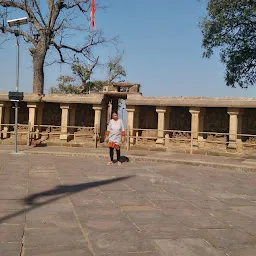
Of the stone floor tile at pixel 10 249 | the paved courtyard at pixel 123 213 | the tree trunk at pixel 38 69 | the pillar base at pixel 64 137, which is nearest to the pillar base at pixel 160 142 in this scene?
the pillar base at pixel 64 137

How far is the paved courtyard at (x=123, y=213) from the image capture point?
10.7 feet

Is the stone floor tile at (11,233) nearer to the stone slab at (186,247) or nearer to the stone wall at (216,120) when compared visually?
the stone slab at (186,247)

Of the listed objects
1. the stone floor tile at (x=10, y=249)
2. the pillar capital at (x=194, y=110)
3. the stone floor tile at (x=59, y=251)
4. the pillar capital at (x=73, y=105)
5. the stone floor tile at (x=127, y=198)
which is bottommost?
the stone floor tile at (x=59, y=251)

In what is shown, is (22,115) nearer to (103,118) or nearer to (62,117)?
(62,117)

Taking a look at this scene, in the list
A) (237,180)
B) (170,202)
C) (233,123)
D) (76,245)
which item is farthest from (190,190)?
(233,123)

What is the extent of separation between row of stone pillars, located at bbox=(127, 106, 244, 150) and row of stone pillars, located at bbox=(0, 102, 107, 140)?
4.57ft

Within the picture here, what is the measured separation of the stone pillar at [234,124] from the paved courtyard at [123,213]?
403 cm

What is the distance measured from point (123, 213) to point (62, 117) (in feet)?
32.9

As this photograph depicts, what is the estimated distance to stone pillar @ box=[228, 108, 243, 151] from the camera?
11867 millimetres

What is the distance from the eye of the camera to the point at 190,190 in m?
6.24

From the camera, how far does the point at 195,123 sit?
12.6 metres

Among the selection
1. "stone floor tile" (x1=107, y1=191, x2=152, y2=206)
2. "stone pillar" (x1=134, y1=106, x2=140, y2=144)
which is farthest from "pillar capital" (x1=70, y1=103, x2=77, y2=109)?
"stone floor tile" (x1=107, y1=191, x2=152, y2=206)

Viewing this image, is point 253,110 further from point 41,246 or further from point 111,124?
point 41,246

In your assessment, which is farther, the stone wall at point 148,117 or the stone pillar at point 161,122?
the stone wall at point 148,117
